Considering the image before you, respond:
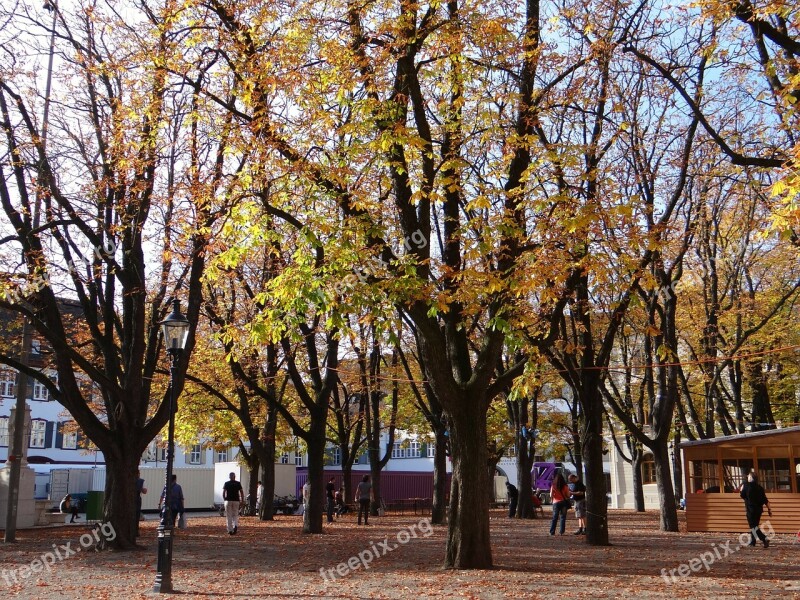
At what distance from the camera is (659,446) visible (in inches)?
857

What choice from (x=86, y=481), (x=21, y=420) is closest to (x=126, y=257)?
(x=21, y=420)

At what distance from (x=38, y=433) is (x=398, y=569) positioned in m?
46.2

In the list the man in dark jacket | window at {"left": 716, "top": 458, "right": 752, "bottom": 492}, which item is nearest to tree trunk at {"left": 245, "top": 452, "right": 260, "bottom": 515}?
window at {"left": 716, "top": 458, "right": 752, "bottom": 492}

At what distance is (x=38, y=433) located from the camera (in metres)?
52.9

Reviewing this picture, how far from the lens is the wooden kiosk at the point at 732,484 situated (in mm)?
Result: 22875

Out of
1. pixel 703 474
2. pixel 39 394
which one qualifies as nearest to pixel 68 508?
pixel 703 474

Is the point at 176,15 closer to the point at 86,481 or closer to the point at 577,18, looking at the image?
the point at 577,18

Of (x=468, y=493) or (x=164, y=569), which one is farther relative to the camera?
(x=468, y=493)

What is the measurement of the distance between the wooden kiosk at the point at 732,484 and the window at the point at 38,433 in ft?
138

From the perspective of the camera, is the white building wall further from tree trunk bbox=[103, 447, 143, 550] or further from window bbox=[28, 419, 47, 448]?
window bbox=[28, 419, 47, 448]

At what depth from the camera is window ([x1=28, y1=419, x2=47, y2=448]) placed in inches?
2078

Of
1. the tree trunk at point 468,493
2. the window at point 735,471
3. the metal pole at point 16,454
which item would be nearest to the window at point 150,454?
the metal pole at point 16,454

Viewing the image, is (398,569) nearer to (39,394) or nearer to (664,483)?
(664,483)

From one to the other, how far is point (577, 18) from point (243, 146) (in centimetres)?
636
